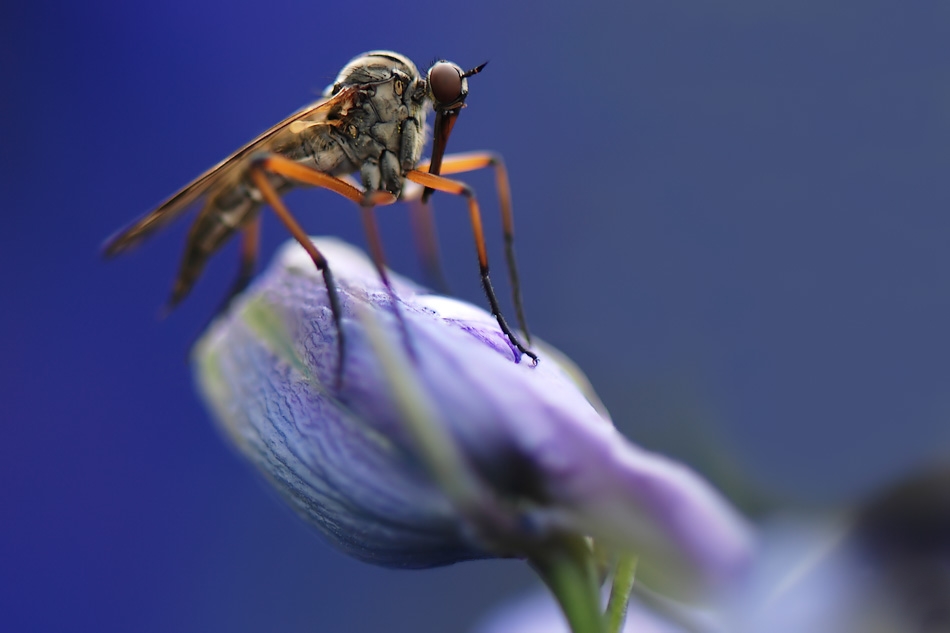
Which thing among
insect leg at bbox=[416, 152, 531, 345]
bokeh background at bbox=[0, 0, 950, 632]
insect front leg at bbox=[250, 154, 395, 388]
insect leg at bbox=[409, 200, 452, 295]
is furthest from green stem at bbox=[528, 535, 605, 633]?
bokeh background at bbox=[0, 0, 950, 632]

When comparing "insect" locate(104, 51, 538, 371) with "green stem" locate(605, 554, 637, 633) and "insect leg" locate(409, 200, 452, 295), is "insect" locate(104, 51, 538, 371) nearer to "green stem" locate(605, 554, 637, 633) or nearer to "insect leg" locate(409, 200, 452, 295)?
"insect leg" locate(409, 200, 452, 295)

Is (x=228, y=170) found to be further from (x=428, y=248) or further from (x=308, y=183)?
A: (x=428, y=248)

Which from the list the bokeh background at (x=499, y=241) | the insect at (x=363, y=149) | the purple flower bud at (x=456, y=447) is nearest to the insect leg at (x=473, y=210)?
the insect at (x=363, y=149)

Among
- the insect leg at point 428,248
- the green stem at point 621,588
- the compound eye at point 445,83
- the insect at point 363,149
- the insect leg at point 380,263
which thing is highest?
the compound eye at point 445,83

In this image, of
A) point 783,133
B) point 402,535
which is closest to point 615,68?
point 783,133

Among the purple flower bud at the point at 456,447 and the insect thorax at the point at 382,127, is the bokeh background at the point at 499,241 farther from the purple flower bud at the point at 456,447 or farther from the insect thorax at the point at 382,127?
the purple flower bud at the point at 456,447

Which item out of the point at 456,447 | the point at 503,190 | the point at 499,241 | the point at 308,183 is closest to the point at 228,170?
the point at 308,183
